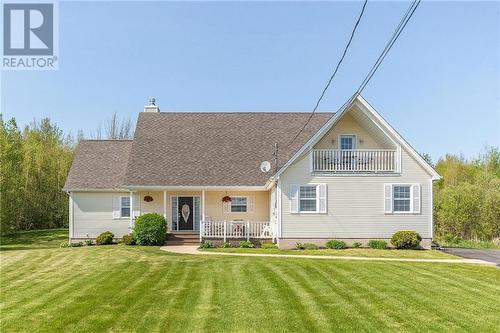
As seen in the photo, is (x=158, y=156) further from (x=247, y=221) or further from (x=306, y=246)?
(x=306, y=246)

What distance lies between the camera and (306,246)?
2147cm

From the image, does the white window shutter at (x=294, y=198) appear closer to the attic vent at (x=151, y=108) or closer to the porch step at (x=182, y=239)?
the porch step at (x=182, y=239)

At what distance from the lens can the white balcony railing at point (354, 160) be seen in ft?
72.8

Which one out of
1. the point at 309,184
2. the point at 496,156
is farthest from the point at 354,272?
the point at 496,156

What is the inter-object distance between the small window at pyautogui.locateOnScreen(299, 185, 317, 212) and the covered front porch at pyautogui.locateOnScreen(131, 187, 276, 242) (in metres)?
3.29

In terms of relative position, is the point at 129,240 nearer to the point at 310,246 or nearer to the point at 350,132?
the point at 310,246

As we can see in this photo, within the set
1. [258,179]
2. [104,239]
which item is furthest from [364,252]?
[104,239]

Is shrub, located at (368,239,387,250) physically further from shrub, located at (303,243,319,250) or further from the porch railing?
the porch railing

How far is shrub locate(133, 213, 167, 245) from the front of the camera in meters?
23.1

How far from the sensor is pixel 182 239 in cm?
2484

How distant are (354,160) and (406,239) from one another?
4.17 meters

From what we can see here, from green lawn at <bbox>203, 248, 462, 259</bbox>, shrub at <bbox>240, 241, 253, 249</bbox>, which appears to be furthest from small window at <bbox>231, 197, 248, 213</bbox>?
green lawn at <bbox>203, 248, 462, 259</bbox>

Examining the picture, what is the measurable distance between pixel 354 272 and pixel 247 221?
10.3 meters

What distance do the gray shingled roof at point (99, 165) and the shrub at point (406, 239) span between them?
1480cm
